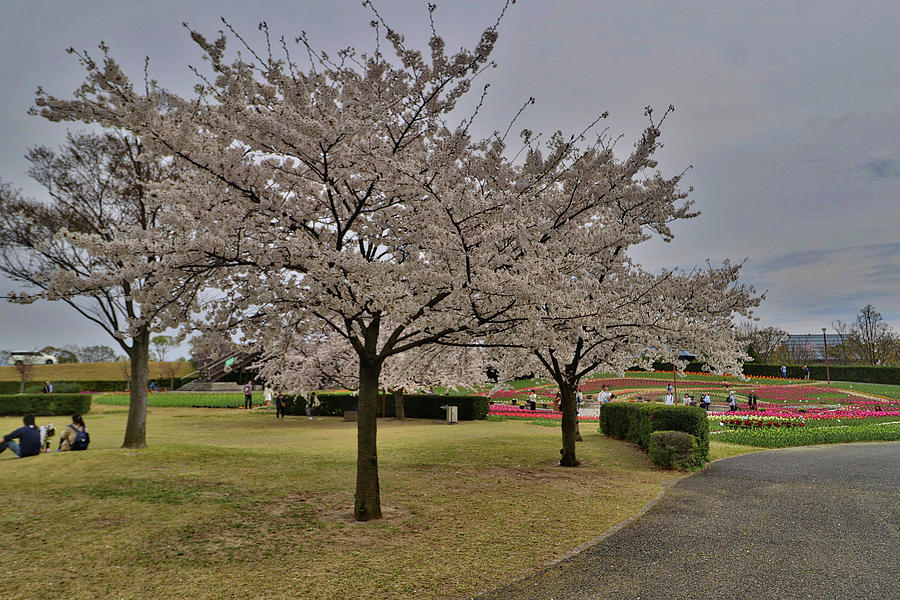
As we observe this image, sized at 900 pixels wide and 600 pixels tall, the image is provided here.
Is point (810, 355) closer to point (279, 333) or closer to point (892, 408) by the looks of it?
point (892, 408)

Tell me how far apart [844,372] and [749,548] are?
5866cm

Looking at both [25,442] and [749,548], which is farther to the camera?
[25,442]

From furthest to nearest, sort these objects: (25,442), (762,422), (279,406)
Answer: (279,406)
(762,422)
(25,442)

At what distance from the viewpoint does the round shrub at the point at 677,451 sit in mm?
12648

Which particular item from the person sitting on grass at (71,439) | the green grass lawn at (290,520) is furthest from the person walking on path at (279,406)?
the person sitting on grass at (71,439)

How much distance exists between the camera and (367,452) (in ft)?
27.8

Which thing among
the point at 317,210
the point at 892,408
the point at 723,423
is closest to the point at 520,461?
the point at 317,210

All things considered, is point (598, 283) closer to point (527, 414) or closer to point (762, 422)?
point (762, 422)

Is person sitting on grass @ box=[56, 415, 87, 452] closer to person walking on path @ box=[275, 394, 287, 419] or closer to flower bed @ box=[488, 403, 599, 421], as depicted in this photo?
person walking on path @ box=[275, 394, 287, 419]

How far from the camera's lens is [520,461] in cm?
1416

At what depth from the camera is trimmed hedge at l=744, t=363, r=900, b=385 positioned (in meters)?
49.7

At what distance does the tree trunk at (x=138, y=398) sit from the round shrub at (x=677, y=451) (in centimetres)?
1293

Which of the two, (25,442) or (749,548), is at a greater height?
(25,442)

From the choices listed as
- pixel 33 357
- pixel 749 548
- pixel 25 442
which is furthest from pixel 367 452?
pixel 33 357
